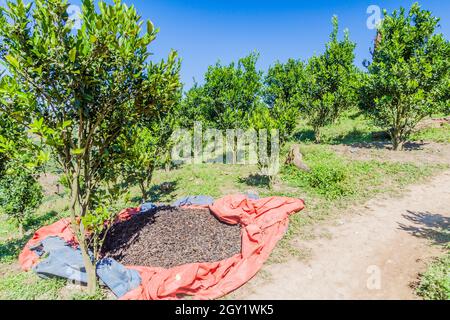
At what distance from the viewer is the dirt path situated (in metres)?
6.96

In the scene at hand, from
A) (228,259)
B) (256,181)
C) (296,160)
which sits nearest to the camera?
(228,259)

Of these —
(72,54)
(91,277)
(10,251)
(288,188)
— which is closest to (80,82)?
(72,54)

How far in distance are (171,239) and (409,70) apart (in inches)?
700

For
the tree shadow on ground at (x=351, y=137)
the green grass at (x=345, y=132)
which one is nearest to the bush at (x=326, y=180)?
the tree shadow on ground at (x=351, y=137)

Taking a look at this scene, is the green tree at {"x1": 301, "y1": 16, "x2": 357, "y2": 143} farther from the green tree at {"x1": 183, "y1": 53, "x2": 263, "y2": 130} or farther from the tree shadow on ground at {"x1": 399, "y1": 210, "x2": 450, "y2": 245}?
the tree shadow on ground at {"x1": 399, "y1": 210, "x2": 450, "y2": 245}

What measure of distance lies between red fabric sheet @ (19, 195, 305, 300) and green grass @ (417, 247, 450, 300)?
3.89 m

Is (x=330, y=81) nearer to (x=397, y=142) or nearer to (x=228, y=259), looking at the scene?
(x=397, y=142)

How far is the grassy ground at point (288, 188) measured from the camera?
8211mm

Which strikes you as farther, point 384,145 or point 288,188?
point 384,145

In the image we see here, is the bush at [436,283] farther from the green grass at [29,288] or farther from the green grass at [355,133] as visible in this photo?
the green grass at [355,133]

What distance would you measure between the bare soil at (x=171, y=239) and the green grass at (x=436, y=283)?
4.81 meters

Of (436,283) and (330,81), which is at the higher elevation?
(330,81)

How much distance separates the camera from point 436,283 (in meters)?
6.48
